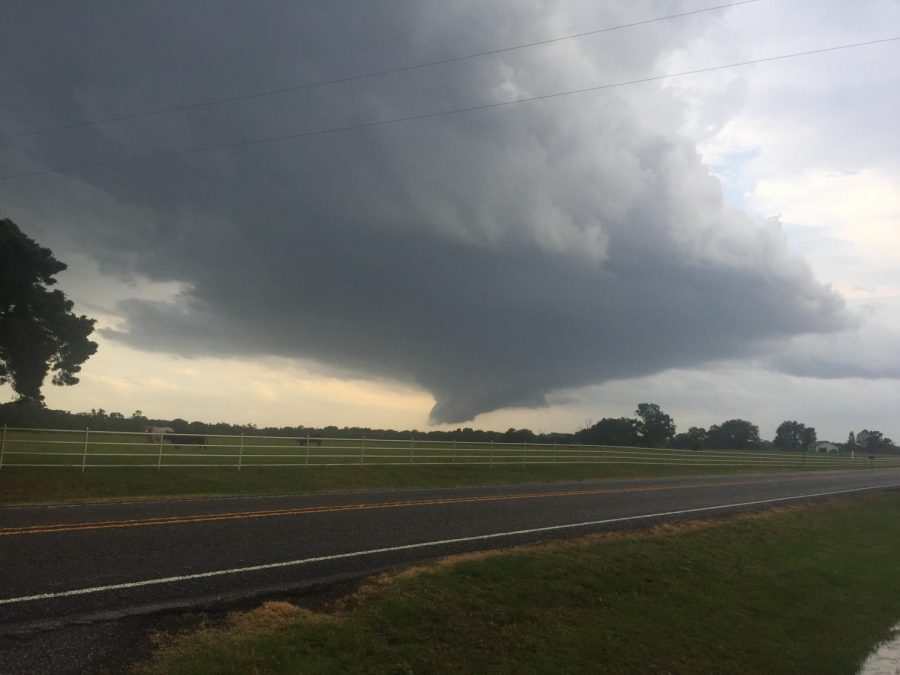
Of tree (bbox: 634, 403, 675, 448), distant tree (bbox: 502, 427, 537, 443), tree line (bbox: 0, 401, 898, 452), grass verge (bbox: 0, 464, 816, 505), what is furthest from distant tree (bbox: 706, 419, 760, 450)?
grass verge (bbox: 0, 464, 816, 505)

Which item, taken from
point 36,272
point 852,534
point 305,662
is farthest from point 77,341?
point 852,534

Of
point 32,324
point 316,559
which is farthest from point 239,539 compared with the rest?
point 32,324

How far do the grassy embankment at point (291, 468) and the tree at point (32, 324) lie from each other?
281cm

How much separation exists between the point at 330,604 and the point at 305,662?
1986 mm

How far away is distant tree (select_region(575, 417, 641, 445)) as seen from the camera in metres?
93.8

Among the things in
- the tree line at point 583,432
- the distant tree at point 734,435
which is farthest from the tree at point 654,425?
the distant tree at point 734,435

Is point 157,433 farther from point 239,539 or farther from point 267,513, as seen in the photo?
point 239,539

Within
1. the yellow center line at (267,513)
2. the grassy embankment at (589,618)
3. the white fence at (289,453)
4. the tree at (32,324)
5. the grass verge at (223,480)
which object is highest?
the tree at (32,324)

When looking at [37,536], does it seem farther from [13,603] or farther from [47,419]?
[47,419]

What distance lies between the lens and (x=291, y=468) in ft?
94.1

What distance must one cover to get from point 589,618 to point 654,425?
333 ft

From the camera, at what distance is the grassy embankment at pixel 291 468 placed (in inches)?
851

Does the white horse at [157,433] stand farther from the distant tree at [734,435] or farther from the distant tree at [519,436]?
the distant tree at [734,435]

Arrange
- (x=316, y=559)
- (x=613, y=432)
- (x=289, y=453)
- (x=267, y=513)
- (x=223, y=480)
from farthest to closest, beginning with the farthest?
(x=613, y=432)
(x=289, y=453)
(x=223, y=480)
(x=267, y=513)
(x=316, y=559)
